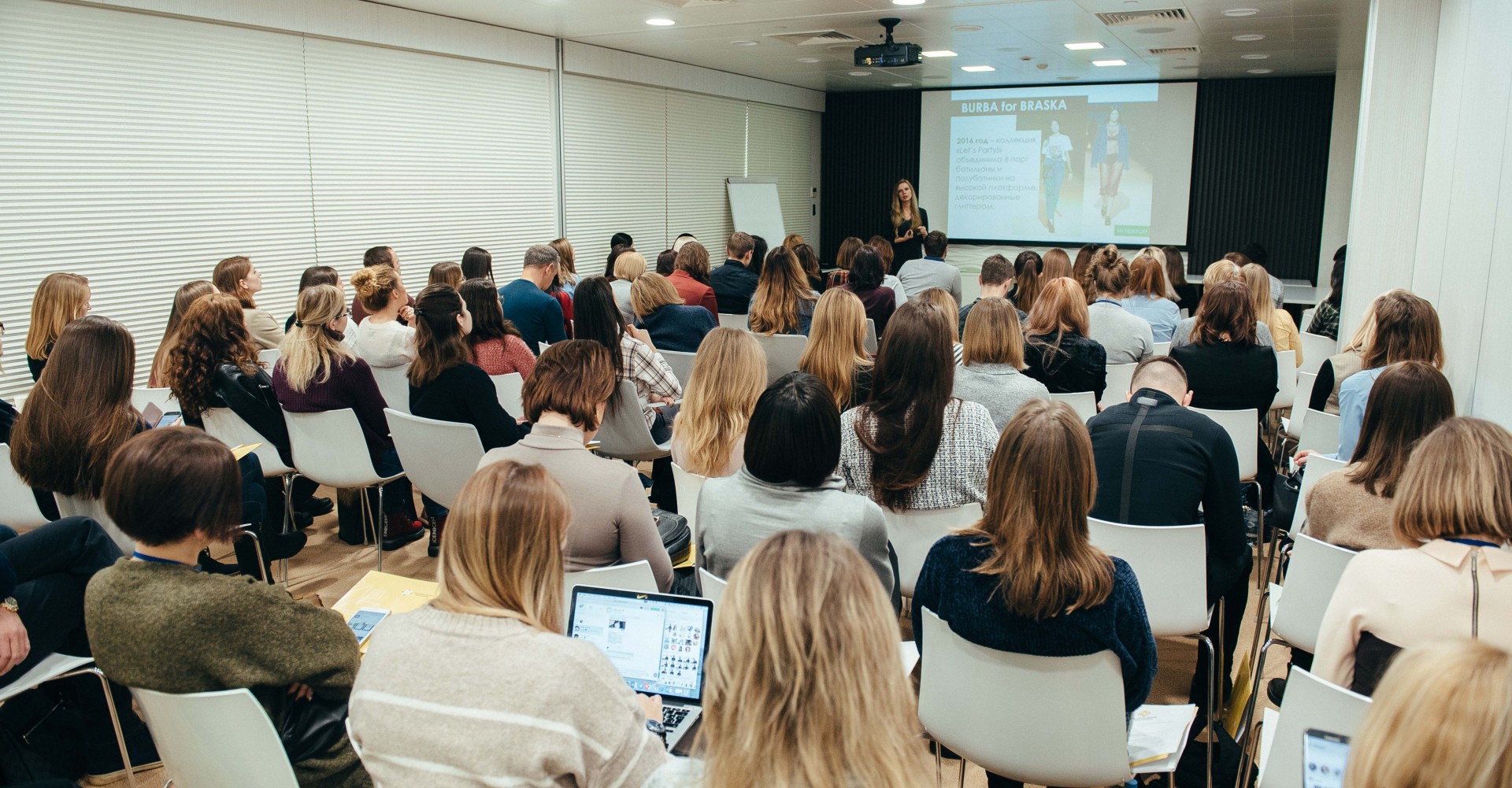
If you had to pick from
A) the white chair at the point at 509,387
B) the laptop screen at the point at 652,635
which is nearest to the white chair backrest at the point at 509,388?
the white chair at the point at 509,387

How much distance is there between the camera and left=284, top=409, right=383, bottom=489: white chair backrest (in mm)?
4189

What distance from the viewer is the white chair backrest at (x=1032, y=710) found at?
1.95 meters

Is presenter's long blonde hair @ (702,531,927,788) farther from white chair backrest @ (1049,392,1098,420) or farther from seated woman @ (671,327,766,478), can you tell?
white chair backrest @ (1049,392,1098,420)

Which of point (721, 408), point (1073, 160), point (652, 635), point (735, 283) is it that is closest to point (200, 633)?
point (652, 635)

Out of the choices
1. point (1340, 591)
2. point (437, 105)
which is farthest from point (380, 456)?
point (437, 105)

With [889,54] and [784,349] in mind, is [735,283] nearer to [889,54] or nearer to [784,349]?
[784,349]

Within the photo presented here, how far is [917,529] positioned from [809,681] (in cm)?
186

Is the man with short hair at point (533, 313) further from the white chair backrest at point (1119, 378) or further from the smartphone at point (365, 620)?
the smartphone at point (365, 620)

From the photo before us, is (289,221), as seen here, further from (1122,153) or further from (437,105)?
(1122,153)

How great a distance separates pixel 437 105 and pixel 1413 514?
24.9 ft

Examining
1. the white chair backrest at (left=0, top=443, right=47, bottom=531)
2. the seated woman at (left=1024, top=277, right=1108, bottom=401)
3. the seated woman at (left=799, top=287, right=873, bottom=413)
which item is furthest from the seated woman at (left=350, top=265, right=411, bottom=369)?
the seated woman at (left=1024, top=277, right=1108, bottom=401)

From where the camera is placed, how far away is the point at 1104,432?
9.70 ft

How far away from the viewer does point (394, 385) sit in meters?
4.97

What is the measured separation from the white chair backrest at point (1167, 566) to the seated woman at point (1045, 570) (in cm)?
79
